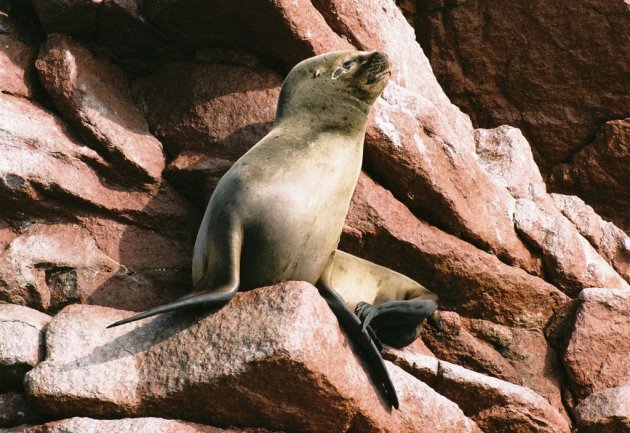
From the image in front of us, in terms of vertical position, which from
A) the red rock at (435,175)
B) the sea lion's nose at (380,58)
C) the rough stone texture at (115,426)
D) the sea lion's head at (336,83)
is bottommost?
the rough stone texture at (115,426)

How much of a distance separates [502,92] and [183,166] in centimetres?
403

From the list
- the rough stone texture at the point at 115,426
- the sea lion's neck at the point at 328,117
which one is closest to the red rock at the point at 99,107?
the sea lion's neck at the point at 328,117

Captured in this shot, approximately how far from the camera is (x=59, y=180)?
6.62 metres

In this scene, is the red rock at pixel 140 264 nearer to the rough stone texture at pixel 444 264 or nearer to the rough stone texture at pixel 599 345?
the rough stone texture at pixel 444 264

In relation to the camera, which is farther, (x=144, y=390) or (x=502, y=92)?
(x=502, y=92)

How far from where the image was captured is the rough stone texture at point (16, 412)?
529 cm

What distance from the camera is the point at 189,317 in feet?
17.9

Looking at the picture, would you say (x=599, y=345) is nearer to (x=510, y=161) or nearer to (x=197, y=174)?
(x=510, y=161)

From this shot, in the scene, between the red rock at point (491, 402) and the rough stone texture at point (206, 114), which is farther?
the rough stone texture at point (206, 114)

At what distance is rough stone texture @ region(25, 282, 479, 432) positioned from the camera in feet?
16.8

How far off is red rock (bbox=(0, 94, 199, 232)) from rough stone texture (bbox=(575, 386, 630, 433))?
2596 millimetres

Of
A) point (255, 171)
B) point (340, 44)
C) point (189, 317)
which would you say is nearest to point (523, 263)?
point (340, 44)

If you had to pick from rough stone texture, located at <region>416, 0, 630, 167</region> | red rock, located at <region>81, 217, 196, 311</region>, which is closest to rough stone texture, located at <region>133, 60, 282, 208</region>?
red rock, located at <region>81, 217, 196, 311</region>

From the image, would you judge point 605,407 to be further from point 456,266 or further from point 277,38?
point 277,38
